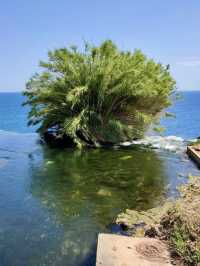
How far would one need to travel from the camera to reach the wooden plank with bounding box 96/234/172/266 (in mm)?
3273

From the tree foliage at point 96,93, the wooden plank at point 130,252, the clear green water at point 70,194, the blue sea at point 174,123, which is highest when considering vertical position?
the tree foliage at point 96,93

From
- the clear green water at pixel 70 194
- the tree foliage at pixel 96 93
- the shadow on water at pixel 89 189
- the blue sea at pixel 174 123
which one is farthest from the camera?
the blue sea at pixel 174 123

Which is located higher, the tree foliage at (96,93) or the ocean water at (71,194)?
the tree foliage at (96,93)

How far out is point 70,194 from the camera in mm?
6367

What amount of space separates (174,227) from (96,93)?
8906 millimetres

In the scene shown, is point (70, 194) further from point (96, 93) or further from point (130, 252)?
point (96, 93)

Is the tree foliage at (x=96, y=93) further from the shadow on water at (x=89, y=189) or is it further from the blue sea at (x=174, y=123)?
the blue sea at (x=174, y=123)

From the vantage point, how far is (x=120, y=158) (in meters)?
9.91

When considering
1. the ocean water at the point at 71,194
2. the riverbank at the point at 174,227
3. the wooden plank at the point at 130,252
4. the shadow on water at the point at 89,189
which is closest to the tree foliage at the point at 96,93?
the ocean water at the point at 71,194

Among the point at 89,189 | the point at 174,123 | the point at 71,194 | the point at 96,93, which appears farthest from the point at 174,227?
the point at 174,123

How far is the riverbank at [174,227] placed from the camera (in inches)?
131

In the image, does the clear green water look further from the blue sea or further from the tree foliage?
the blue sea

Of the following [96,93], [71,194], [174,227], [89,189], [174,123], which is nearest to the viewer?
[174,227]

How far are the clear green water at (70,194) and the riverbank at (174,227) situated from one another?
362 mm
